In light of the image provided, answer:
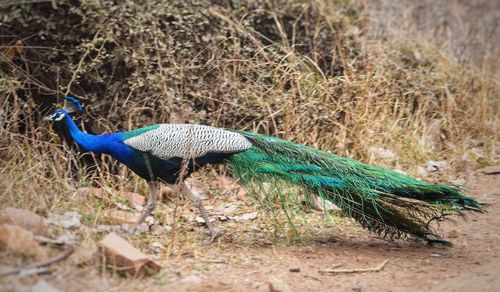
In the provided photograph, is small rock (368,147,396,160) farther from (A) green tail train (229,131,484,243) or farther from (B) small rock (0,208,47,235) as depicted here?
(B) small rock (0,208,47,235)

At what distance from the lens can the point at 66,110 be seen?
4.31m

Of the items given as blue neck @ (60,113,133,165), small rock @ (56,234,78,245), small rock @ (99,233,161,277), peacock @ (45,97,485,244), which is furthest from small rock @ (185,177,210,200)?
small rock @ (99,233,161,277)

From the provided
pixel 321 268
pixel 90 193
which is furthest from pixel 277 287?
pixel 90 193

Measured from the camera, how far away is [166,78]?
5562 millimetres

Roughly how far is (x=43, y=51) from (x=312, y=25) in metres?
2.60

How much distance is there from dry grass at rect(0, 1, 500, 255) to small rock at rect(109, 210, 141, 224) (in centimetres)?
30

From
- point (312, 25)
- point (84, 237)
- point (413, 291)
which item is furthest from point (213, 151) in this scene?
point (312, 25)

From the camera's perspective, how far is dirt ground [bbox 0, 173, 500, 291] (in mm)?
3541

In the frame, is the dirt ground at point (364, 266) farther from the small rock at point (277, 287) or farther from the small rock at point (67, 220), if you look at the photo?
the small rock at point (67, 220)

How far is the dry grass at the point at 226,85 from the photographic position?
17.4ft

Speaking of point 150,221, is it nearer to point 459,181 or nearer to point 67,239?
point 67,239

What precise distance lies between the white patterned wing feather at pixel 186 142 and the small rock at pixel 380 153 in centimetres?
187

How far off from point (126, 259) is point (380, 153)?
3062 mm

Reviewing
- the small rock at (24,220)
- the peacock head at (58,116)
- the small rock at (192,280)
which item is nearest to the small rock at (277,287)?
the small rock at (192,280)
